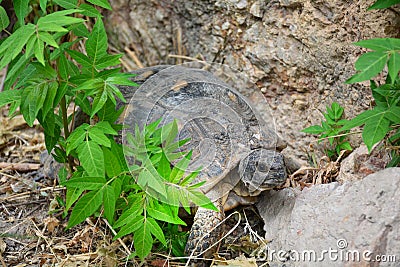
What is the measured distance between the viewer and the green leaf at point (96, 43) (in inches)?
74.0

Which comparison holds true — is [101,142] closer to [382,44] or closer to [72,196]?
[72,196]

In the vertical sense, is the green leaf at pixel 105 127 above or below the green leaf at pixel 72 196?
above

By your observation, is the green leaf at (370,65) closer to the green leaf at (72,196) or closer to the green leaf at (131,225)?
the green leaf at (131,225)

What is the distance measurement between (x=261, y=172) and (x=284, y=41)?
0.76 meters

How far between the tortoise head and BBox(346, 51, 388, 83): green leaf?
0.63 meters

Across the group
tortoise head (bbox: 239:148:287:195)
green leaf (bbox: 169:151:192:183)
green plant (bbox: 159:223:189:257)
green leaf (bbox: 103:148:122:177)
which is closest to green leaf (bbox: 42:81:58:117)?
green leaf (bbox: 103:148:122:177)

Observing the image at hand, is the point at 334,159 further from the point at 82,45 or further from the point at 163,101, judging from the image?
the point at 82,45

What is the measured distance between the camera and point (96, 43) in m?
1.89

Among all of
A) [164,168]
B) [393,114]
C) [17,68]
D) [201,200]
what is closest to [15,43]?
[17,68]

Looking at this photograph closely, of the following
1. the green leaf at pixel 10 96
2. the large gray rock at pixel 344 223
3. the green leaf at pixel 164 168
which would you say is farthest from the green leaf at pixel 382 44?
the green leaf at pixel 10 96

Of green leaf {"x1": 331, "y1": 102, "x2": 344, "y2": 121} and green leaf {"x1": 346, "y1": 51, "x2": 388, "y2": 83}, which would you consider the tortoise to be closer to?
green leaf {"x1": 331, "y1": 102, "x2": 344, "y2": 121}

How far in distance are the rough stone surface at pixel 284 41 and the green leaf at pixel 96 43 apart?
3.38 feet

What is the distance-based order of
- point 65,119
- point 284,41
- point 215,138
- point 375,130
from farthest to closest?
point 284,41 → point 215,138 → point 65,119 → point 375,130

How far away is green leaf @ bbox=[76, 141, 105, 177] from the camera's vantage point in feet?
6.03
